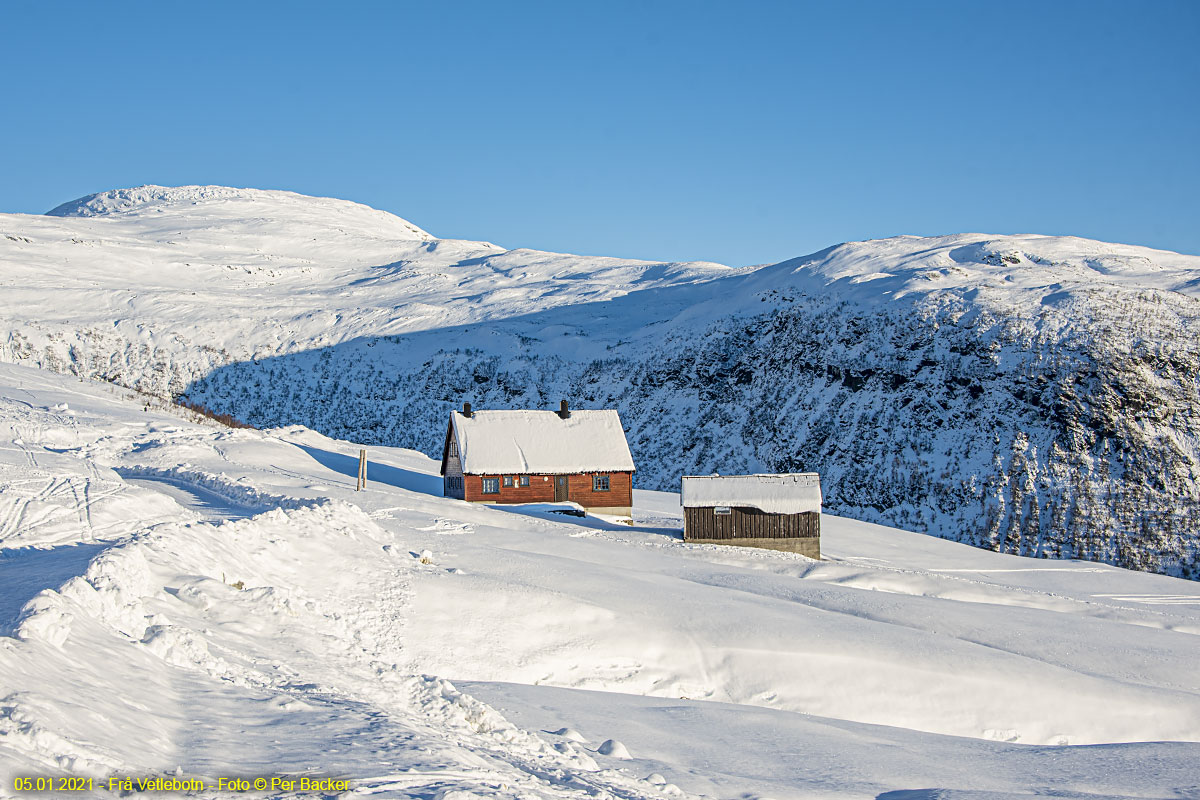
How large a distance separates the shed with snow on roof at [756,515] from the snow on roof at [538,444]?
5838 millimetres

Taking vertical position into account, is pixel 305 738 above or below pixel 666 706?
above

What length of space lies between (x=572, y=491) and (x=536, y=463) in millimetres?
2017

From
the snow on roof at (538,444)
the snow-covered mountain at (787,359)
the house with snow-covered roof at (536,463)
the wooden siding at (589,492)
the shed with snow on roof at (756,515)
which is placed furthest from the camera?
the snow-covered mountain at (787,359)

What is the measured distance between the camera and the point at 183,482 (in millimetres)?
29672

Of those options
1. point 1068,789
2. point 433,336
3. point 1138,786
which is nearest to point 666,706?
point 1068,789

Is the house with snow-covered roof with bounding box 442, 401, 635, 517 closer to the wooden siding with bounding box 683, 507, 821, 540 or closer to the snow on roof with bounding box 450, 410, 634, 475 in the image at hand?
the snow on roof with bounding box 450, 410, 634, 475

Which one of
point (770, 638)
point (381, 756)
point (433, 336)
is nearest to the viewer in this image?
point (381, 756)

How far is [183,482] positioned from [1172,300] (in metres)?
54.1

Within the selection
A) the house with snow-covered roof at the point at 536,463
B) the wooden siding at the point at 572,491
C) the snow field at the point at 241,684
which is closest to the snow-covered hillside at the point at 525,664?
the snow field at the point at 241,684

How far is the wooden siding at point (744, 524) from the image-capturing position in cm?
3203

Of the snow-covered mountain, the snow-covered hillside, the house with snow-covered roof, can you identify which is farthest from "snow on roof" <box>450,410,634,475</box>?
the snow-covered mountain

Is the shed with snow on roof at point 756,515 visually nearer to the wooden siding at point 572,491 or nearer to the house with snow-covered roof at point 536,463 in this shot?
the wooden siding at point 572,491

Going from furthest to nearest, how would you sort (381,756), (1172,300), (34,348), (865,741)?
(34,348) < (1172,300) < (865,741) < (381,756)

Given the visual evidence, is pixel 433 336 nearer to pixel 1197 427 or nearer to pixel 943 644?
pixel 1197 427
